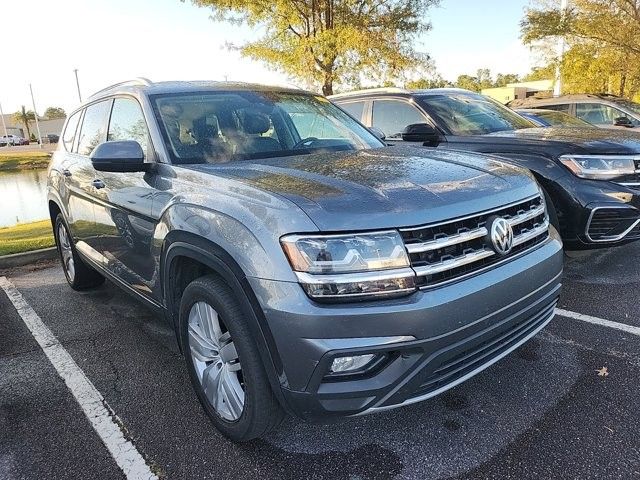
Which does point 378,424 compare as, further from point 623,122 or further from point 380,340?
point 623,122

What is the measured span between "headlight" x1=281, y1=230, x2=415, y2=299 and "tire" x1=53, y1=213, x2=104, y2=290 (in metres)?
3.33

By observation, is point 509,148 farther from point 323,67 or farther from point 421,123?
point 323,67

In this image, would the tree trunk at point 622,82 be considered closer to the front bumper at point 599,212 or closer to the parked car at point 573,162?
the parked car at point 573,162

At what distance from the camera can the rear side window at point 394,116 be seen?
225 inches

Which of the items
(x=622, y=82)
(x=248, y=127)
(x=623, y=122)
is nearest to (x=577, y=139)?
(x=248, y=127)

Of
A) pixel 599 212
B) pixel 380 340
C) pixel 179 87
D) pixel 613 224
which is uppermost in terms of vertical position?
pixel 179 87

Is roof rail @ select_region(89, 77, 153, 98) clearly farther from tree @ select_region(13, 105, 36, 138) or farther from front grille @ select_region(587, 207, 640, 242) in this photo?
tree @ select_region(13, 105, 36, 138)

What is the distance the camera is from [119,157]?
8.89 ft

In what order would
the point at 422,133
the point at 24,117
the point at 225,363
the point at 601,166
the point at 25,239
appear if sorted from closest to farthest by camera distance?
1. the point at 225,363
2. the point at 601,166
3. the point at 422,133
4. the point at 25,239
5. the point at 24,117

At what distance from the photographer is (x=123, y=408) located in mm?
2799

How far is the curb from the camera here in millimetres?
5930

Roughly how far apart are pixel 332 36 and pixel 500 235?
487 inches

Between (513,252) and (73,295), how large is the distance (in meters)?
4.14

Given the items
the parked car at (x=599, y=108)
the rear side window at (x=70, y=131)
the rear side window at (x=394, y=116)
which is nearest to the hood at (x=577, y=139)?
the rear side window at (x=394, y=116)
